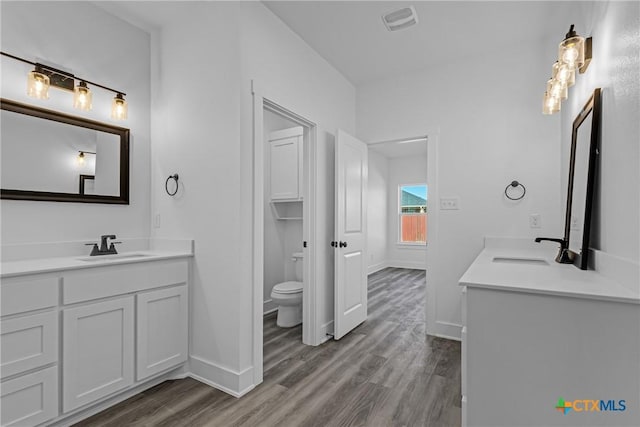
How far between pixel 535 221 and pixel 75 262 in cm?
339

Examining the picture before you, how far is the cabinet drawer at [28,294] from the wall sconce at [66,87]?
1.14 metres

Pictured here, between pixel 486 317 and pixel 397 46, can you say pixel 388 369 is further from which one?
pixel 397 46

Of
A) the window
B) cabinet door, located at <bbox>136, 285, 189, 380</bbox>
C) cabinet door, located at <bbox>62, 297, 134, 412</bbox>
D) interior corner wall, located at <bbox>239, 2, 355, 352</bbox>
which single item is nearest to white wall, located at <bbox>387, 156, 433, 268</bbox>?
the window

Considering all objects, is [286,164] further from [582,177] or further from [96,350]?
[582,177]

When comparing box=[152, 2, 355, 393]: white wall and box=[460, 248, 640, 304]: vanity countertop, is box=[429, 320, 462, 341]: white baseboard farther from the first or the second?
box=[152, 2, 355, 393]: white wall

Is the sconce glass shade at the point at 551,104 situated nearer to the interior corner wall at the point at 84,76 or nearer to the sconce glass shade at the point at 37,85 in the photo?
the interior corner wall at the point at 84,76

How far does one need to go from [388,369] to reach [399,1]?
2696 mm

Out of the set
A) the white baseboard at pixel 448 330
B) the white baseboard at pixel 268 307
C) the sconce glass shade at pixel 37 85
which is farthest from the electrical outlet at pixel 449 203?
the sconce glass shade at pixel 37 85

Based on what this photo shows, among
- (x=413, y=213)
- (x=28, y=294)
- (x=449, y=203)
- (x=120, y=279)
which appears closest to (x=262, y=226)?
(x=120, y=279)

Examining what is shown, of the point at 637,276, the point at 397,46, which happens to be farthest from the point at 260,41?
the point at 637,276

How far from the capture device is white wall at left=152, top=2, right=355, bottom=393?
2107mm

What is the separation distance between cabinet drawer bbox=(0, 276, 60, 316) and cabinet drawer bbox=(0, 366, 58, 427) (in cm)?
33

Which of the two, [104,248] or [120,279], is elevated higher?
[104,248]

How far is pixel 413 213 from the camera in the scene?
7148 mm
